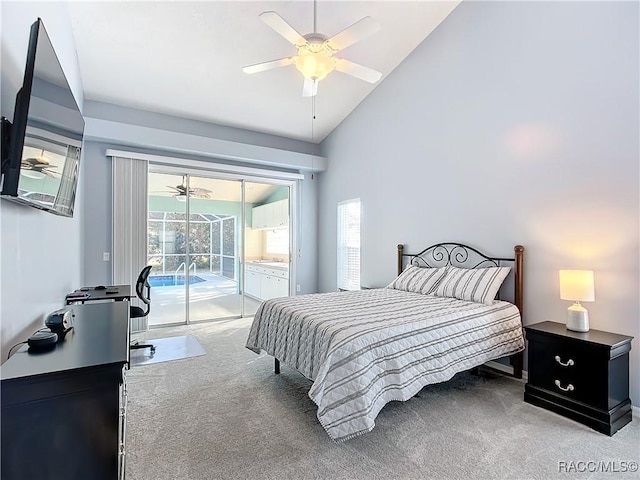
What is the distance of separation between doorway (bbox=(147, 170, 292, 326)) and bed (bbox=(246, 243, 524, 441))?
2.56 meters

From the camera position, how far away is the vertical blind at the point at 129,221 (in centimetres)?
471

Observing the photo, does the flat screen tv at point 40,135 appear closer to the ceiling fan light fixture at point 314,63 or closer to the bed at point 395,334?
the ceiling fan light fixture at point 314,63

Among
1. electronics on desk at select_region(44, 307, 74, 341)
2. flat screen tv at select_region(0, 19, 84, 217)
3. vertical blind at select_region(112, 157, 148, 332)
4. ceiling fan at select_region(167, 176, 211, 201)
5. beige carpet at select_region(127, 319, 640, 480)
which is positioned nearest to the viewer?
flat screen tv at select_region(0, 19, 84, 217)

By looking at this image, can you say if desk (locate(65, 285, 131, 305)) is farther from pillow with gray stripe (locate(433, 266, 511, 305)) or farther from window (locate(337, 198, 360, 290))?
window (locate(337, 198, 360, 290))

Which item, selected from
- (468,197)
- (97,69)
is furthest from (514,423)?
(97,69)

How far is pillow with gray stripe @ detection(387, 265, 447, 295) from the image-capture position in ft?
12.5

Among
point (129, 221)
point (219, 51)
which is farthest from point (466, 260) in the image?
point (129, 221)

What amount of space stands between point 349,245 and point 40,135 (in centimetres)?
466

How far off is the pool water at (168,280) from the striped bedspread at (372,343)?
252cm

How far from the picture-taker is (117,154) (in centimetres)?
464

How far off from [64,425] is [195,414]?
61.0 inches

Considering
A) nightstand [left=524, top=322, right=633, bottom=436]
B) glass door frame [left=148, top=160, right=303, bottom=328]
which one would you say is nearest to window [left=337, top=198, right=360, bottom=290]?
glass door frame [left=148, top=160, right=303, bottom=328]

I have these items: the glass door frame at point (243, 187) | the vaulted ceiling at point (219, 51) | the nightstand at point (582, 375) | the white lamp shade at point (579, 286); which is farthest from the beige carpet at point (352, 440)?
the vaulted ceiling at point (219, 51)

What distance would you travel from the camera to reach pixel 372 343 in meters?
2.22
